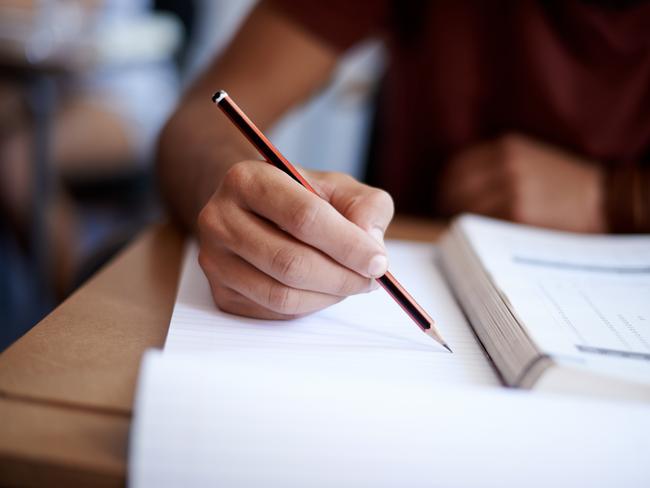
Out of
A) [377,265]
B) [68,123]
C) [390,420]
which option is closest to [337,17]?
[377,265]

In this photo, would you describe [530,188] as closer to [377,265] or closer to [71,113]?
[377,265]

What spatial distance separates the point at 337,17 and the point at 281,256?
513 millimetres

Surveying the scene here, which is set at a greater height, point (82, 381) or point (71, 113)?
point (82, 381)

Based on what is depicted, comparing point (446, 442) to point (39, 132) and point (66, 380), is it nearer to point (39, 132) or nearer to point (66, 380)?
point (66, 380)

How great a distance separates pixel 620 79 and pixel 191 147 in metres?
0.53

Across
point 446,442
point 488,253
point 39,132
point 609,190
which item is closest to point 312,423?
point 446,442

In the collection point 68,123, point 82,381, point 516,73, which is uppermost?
point 516,73

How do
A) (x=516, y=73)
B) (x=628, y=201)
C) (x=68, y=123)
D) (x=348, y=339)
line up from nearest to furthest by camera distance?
(x=348, y=339) → (x=628, y=201) → (x=516, y=73) → (x=68, y=123)

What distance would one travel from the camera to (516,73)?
817mm

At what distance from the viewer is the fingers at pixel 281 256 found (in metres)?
0.38

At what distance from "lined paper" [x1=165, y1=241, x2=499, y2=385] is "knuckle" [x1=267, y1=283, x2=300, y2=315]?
2cm

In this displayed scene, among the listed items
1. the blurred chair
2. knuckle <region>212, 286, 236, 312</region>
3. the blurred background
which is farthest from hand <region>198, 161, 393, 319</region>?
the blurred chair

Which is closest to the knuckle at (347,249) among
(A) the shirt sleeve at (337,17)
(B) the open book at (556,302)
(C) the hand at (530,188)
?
(B) the open book at (556,302)

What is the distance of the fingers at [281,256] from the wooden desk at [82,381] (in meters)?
0.08
